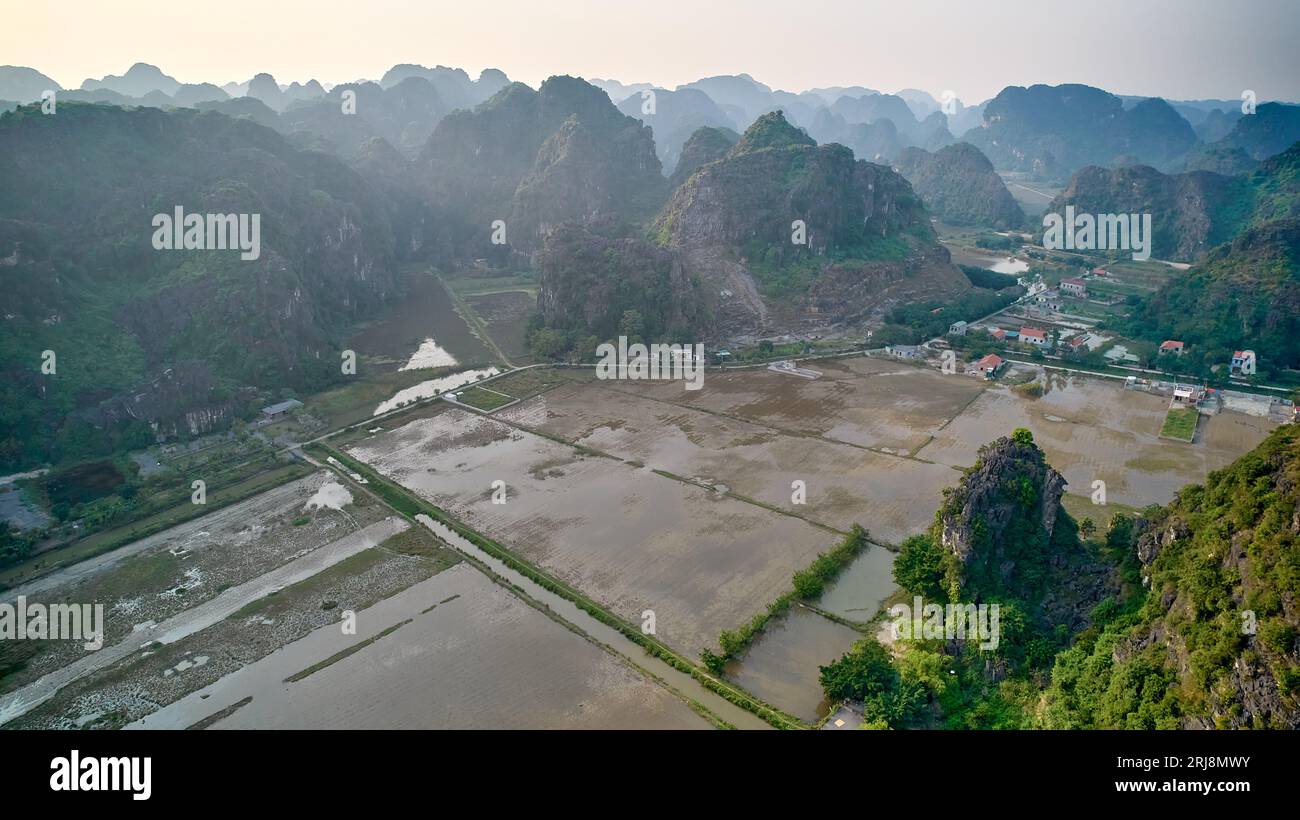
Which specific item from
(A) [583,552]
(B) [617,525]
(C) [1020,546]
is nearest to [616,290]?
(B) [617,525]

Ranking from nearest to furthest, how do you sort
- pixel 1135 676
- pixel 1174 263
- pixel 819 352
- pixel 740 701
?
1. pixel 1135 676
2. pixel 740 701
3. pixel 819 352
4. pixel 1174 263

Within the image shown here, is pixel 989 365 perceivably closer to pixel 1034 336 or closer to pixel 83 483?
pixel 1034 336

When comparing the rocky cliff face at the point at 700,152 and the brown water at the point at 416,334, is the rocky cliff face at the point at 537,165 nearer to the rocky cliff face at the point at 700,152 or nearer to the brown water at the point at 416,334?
the rocky cliff face at the point at 700,152

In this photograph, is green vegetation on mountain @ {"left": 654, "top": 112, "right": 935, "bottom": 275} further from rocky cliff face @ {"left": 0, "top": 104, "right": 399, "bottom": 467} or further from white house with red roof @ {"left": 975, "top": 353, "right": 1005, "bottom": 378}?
rocky cliff face @ {"left": 0, "top": 104, "right": 399, "bottom": 467}

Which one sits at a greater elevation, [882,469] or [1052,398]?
[1052,398]

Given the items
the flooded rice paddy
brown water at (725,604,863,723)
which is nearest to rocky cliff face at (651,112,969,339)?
the flooded rice paddy

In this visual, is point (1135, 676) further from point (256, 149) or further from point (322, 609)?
point (256, 149)

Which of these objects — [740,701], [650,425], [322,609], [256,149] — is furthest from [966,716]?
[256,149]
